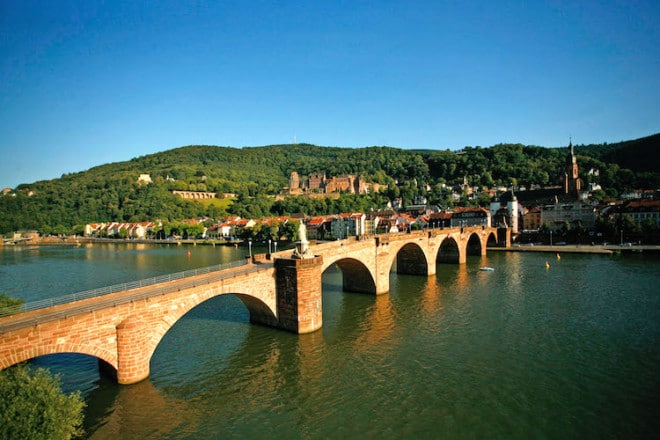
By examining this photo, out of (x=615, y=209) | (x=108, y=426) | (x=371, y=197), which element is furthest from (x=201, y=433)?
(x=371, y=197)

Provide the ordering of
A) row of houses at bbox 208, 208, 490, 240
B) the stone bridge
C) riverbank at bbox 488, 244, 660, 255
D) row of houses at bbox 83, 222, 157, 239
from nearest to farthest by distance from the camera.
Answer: the stone bridge → riverbank at bbox 488, 244, 660, 255 → row of houses at bbox 208, 208, 490, 240 → row of houses at bbox 83, 222, 157, 239

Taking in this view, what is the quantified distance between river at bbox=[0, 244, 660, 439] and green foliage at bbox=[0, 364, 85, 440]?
2.05m

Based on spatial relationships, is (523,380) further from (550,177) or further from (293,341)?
(550,177)

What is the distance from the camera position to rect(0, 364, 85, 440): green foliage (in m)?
8.96

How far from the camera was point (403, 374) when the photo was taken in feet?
51.7

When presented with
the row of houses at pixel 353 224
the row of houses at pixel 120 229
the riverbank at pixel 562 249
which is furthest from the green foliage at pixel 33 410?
the row of houses at pixel 120 229

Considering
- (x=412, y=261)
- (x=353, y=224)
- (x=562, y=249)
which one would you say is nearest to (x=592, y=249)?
(x=562, y=249)

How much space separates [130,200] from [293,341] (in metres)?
126

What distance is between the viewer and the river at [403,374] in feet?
40.2

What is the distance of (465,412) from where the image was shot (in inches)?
512

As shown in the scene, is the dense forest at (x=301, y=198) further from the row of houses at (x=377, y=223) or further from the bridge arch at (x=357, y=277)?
the bridge arch at (x=357, y=277)

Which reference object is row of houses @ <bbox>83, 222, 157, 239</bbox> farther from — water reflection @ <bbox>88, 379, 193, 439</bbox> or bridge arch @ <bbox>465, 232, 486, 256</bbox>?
water reflection @ <bbox>88, 379, 193, 439</bbox>

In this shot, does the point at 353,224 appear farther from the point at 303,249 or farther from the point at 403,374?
the point at 403,374

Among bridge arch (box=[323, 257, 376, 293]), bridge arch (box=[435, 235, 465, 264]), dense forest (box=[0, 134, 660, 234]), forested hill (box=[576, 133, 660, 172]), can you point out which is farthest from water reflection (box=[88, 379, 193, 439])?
forested hill (box=[576, 133, 660, 172])
